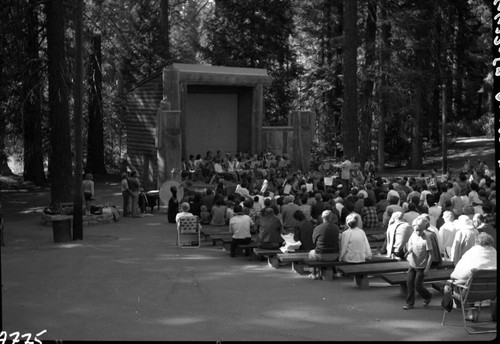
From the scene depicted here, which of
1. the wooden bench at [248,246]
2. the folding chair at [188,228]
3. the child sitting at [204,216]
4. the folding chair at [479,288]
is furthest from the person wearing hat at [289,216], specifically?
the folding chair at [479,288]

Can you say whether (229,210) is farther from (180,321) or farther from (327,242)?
(180,321)

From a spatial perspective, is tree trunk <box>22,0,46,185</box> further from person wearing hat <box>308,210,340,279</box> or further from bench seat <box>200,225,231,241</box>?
person wearing hat <box>308,210,340,279</box>

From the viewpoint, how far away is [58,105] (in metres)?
21.9

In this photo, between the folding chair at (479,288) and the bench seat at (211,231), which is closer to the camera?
the folding chair at (479,288)

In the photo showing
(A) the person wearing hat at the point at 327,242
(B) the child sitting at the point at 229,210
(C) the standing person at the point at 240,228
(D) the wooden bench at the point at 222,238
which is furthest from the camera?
(B) the child sitting at the point at 229,210

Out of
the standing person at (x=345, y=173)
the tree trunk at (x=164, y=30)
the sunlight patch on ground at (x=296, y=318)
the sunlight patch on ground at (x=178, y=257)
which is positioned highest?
the tree trunk at (x=164, y=30)

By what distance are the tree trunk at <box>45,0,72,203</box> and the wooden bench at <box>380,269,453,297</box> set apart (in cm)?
1358

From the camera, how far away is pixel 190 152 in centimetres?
3322

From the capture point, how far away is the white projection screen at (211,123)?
33250 mm

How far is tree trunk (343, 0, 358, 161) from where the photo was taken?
91.1ft

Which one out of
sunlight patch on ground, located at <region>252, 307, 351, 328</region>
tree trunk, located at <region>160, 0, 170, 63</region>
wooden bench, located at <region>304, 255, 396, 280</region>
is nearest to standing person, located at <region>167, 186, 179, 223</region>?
wooden bench, located at <region>304, 255, 396, 280</region>

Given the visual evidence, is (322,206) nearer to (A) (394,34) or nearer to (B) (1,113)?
(B) (1,113)

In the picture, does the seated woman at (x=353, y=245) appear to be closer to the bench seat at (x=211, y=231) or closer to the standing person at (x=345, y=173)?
the bench seat at (x=211, y=231)

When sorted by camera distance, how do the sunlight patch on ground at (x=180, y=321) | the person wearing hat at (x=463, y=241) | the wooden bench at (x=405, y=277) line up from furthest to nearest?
the person wearing hat at (x=463, y=241) < the wooden bench at (x=405, y=277) < the sunlight patch on ground at (x=180, y=321)
